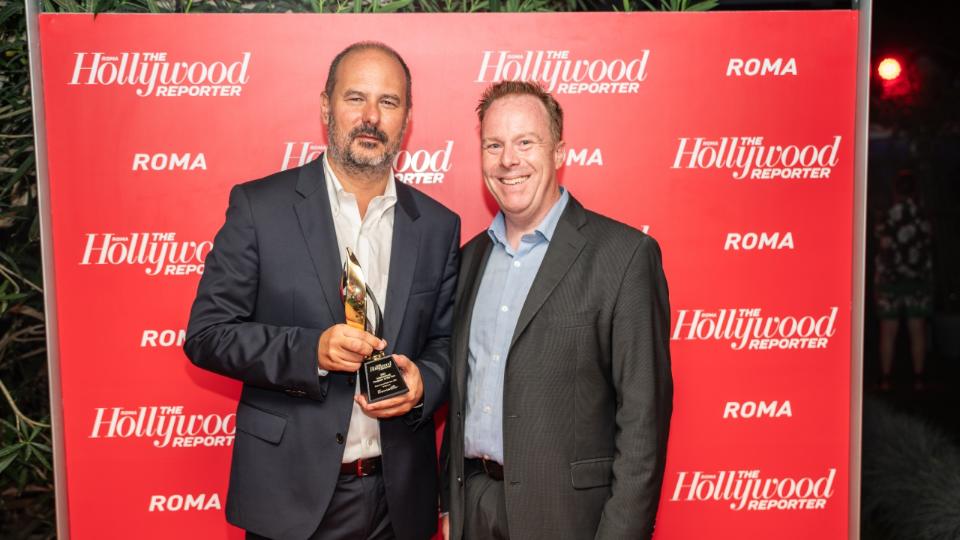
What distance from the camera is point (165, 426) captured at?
8.92 ft

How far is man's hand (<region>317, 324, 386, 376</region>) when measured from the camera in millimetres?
1880

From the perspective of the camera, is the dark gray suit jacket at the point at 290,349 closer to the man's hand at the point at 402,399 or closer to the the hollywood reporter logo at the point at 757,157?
the man's hand at the point at 402,399

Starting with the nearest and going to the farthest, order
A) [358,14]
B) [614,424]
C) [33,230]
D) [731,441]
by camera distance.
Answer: [614,424], [358,14], [731,441], [33,230]

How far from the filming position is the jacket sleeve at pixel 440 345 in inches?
83.5

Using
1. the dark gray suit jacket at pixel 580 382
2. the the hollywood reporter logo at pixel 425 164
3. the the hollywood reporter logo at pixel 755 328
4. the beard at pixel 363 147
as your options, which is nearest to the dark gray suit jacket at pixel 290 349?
the beard at pixel 363 147

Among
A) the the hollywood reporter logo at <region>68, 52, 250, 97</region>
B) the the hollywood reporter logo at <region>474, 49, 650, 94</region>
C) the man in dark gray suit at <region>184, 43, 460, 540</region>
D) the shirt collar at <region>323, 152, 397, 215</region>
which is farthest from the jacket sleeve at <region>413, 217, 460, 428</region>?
the the hollywood reporter logo at <region>68, 52, 250, 97</region>

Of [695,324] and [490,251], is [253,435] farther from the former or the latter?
[695,324]

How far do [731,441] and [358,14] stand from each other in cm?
213


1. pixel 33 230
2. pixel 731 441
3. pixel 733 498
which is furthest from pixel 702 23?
pixel 33 230

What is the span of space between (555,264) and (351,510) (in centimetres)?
94

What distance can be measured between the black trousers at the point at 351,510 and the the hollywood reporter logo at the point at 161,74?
147 cm

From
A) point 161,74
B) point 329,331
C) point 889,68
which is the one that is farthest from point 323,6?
point 889,68

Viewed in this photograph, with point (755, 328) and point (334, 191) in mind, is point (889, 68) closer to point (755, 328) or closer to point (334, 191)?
point (755, 328)

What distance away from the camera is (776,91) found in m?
2.73
